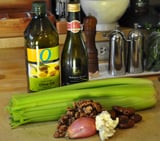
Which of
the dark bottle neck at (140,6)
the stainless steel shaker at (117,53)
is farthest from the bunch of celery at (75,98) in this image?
the dark bottle neck at (140,6)

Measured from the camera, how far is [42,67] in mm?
823

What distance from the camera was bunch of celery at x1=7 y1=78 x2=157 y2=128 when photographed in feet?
2.45

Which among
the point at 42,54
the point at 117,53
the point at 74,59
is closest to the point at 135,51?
the point at 117,53

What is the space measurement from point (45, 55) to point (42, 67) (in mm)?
30

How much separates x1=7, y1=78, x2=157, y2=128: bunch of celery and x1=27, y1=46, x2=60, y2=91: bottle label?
0.05 meters

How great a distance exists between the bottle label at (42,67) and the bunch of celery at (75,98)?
5 cm

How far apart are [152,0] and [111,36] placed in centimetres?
55

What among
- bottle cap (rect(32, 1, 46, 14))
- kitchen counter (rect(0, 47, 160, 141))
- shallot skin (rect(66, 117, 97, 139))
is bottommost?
kitchen counter (rect(0, 47, 160, 141))

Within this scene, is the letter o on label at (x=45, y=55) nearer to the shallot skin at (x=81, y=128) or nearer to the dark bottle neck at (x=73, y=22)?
the dark bottle neck at (x=73, y=22)

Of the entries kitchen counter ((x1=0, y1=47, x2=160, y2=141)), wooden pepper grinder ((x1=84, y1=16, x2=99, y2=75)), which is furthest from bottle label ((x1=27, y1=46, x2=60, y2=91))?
wooden pepper grinder ((x1=84, y1=16, x2=99, y2=75))

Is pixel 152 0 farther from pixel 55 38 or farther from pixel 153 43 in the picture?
pixel 55 38

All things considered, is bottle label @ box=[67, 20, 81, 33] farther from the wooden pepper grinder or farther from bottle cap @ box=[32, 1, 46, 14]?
the wooden pepper grinder

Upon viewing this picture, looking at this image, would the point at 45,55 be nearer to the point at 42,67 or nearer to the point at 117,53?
the point at 42,67

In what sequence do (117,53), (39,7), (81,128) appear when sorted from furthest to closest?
(117,53), (39,7), (81,128)
